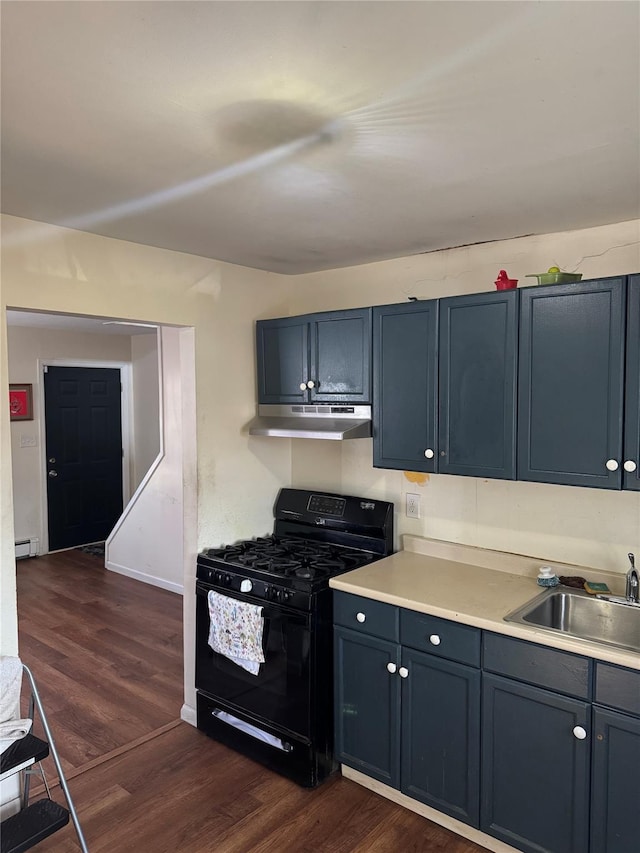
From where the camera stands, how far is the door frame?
246 inches

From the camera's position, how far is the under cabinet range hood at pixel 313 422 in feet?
9.23

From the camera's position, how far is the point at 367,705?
255 cm

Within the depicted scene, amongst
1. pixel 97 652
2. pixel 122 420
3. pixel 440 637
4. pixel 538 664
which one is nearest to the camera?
pixel 538 664

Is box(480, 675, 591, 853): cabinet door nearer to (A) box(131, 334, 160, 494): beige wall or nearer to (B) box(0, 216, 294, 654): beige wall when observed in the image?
(B) box(0, 216, 294, 654): beige wall

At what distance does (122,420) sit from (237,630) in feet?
15.1

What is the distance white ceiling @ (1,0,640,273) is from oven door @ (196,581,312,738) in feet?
5.66

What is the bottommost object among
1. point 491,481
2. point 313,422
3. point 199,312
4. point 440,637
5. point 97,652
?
point 97,652

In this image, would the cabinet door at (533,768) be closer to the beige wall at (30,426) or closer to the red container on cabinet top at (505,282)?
the red container on cabinet top at (505,282)

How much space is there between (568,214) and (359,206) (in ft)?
2.67

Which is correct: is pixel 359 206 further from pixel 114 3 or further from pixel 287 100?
pixel 114 3

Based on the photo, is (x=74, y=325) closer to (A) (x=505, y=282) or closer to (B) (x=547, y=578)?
(A) (x=505, y=282)

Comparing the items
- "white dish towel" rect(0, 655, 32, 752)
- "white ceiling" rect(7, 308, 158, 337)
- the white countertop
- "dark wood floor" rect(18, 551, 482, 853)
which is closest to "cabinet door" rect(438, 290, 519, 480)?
the white countertop

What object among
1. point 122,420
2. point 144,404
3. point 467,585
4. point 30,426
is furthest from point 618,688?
point 122,420

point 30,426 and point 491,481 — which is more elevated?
point 30,426
